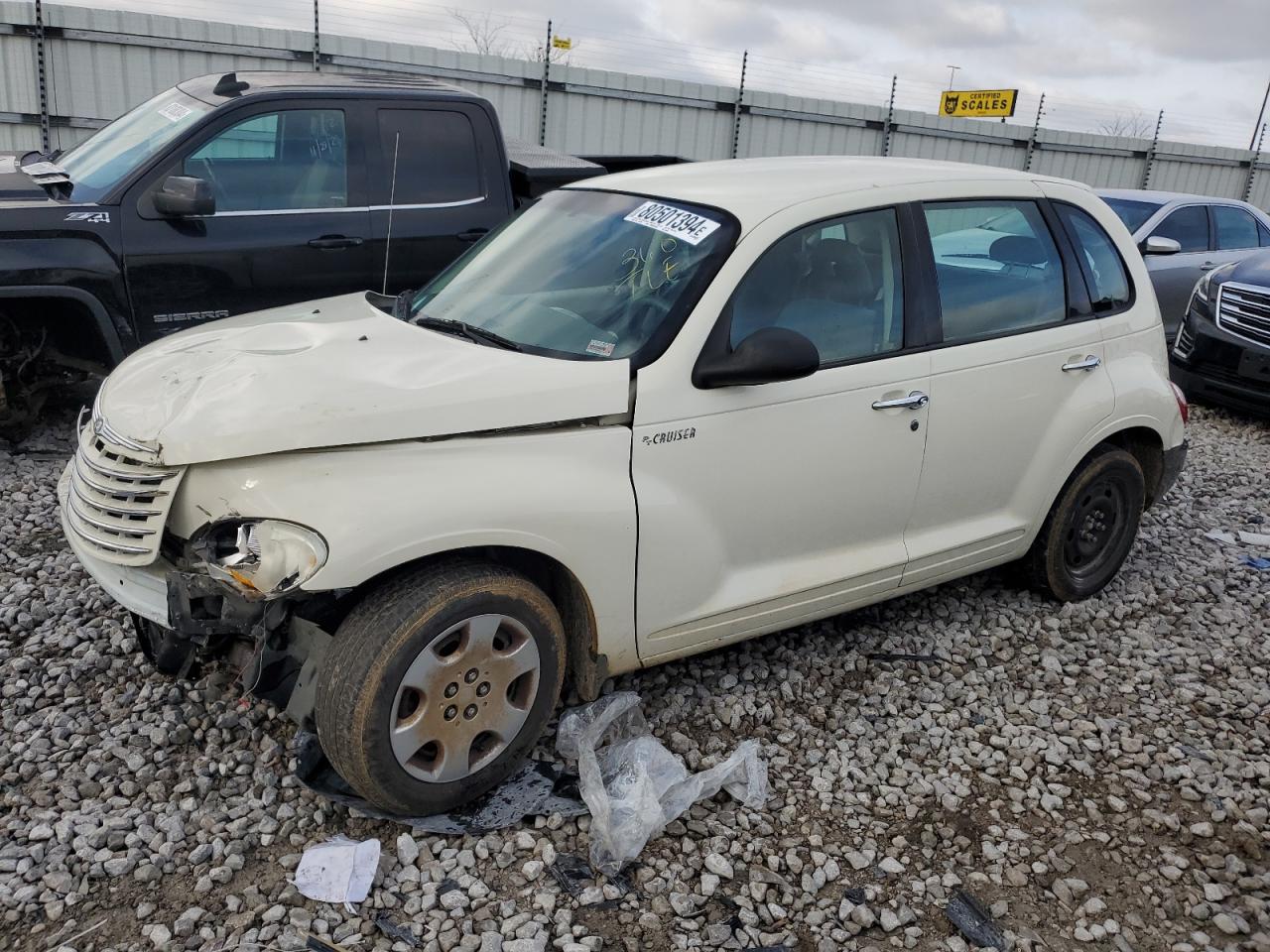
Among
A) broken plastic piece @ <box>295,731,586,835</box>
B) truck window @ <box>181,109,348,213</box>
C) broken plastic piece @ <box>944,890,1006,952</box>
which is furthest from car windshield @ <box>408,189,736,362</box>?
truck window @ <box>181,109,348,213</box>

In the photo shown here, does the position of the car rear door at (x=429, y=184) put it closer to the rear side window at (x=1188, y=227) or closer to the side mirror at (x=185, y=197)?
the side mirror at (x=185, y=197)

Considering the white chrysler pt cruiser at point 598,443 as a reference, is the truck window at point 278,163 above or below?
above

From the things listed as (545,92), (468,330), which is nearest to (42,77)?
(545,92)

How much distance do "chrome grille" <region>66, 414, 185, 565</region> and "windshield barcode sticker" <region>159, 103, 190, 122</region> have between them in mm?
3401

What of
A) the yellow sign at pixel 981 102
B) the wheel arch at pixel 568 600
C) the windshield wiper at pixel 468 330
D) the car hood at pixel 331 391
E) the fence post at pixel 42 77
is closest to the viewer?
the car hood at pixel 331 391

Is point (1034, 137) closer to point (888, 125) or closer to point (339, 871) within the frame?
point (888, 125)

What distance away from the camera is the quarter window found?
11.4 ft

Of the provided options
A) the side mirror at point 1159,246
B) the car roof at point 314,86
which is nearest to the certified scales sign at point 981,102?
the side mirror at point 1159,246

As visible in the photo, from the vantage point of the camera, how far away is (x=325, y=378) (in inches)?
120

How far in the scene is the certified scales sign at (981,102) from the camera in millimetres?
33250

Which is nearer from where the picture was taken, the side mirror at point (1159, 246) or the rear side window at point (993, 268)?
the rear side window at point (993, 268)

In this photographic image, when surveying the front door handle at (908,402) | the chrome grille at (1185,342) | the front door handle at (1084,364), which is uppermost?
the front door handle at (1084,364)

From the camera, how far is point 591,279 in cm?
361

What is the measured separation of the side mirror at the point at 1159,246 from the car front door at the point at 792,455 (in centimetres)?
635
